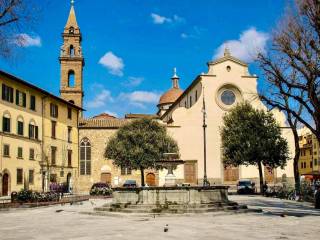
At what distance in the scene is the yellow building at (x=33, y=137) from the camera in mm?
41031

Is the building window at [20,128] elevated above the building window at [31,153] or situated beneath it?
elevated above

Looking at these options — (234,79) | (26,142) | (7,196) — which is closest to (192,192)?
(7,196)

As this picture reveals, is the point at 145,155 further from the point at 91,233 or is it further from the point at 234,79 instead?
the point at 91,233

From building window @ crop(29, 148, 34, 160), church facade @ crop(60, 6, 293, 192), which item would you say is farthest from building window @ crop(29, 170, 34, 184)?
church facade @ crop(60, 6, 293, 192)

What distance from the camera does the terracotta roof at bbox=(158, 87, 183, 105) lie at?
84.4 metres

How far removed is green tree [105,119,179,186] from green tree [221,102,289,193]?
271 inches

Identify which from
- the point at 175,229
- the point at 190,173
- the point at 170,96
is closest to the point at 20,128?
the point at 190,173

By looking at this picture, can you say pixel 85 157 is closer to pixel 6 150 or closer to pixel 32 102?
pixel 32 102

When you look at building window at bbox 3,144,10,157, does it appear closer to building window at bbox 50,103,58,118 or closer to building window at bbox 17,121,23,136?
building window at bbox 17,121,23,136

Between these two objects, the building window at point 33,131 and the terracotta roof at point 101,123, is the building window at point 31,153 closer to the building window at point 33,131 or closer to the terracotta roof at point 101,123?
the building window at point 33,131

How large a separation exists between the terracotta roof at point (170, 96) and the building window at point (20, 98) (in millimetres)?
42075

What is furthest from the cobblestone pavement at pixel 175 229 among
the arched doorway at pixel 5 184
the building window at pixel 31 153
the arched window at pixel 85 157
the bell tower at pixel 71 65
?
the bell tower at pixel 71 65

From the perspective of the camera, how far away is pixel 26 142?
4481cm

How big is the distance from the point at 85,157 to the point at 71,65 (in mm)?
18156
